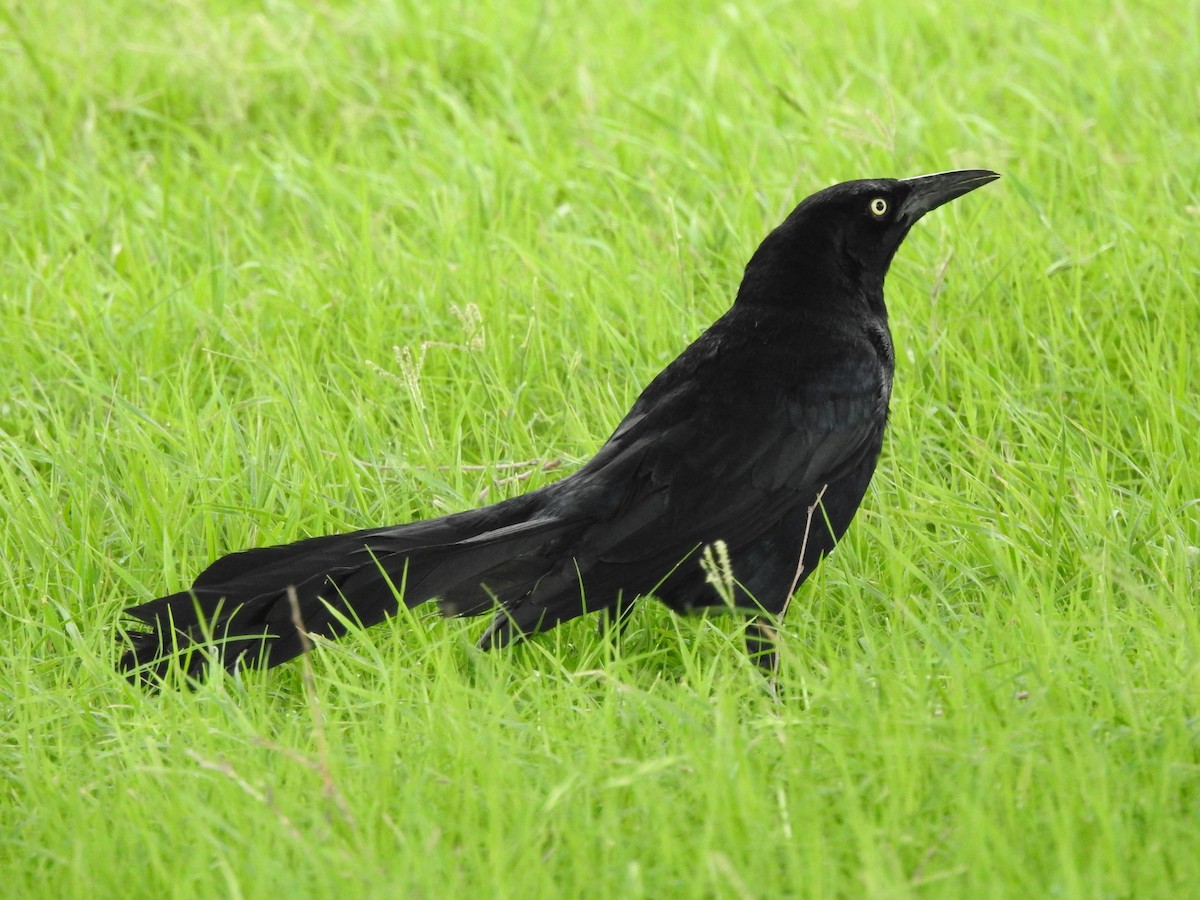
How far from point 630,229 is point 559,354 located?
Result: 87 centimetres

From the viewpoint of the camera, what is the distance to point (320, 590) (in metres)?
3.23

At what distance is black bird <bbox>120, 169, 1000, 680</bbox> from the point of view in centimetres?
322

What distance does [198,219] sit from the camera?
5.62 m

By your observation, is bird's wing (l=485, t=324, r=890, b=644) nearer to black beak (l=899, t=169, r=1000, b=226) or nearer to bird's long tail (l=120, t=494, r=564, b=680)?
bird's long tail (l=120, t=494, r=564, b=680)

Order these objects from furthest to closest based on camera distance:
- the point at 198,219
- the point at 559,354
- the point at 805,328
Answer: the point at 198,219, the point at 559,354, the point at 805,328

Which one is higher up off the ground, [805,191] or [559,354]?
[805,191]

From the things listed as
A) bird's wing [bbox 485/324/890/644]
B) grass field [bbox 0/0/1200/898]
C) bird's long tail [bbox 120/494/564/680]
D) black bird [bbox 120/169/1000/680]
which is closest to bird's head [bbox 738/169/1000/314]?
black bird [bbox 120/169/1000/680]

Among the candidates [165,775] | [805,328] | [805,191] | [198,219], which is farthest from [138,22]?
[165,775]

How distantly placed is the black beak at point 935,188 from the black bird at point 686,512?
85mm

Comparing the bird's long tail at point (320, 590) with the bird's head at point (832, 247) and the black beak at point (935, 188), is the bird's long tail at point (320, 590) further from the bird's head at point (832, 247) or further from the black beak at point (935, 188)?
the black beak at point (935, 188)

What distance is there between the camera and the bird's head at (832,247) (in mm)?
3762

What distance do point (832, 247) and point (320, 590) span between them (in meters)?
1.60

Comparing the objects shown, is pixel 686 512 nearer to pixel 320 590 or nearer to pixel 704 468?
pixel 704 468

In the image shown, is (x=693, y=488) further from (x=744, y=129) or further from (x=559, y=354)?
(x=744, y=129)
